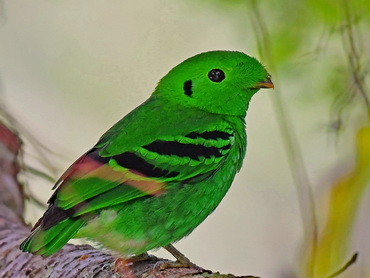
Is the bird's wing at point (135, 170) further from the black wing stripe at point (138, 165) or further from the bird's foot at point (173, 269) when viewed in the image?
the bird's foot at point (173, 269)

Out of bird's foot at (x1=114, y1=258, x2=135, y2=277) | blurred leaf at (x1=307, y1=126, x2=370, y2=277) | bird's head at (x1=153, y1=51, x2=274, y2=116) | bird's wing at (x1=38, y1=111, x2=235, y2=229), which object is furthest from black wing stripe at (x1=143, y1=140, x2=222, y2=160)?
blurred leaf at (x1=307, y1=126, x2=370, y2=277)

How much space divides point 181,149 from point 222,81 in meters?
0.27

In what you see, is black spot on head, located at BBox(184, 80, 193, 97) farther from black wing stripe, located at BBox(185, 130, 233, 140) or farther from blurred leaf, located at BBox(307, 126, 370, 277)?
blurred leaf, located at BBox(307, 126, 370, 277)

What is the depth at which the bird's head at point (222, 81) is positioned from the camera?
7.56ft

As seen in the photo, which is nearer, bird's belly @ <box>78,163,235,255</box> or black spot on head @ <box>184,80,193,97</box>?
bird's belly @ <box>78,163,235,255</box>

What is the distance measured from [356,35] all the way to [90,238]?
3.92 ft

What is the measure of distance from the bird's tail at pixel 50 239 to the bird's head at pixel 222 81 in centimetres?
57

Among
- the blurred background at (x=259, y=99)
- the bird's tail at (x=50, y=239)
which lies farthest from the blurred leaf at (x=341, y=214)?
the bird's tail at (x=50, y=239)

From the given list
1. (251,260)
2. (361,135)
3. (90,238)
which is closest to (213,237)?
(251,260)

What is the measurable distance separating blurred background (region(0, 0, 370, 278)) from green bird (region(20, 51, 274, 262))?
14.9 inches

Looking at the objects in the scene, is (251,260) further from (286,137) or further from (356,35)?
(356,35)

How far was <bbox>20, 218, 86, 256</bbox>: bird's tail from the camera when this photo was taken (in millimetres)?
1909

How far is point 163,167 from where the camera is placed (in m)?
2.09

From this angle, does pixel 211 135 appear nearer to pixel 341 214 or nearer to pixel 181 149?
pixel 181 149
